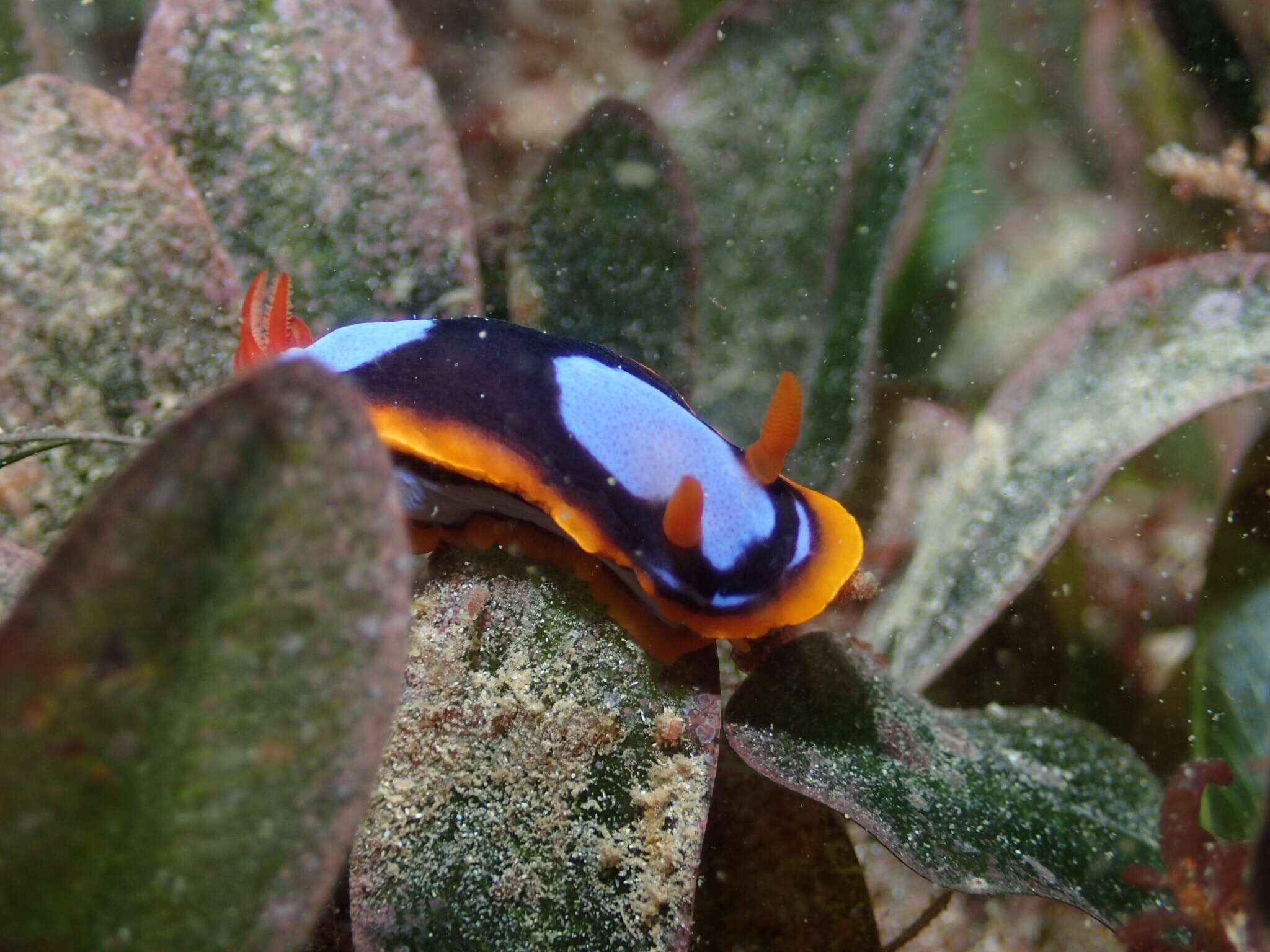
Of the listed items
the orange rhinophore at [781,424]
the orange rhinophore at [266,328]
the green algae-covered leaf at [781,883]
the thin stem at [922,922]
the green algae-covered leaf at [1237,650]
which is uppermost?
the orange rhinophore at [781,424]

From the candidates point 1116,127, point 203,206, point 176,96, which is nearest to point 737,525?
point 203,206

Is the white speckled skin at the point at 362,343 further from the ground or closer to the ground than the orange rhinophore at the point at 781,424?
closer to the ground

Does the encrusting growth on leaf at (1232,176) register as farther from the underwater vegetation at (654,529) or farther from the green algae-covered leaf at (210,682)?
the green algae-covered leaf at (210,682)

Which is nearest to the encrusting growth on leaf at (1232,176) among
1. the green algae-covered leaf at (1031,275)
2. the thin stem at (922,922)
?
the green algae-covered leaf at (1031,275)

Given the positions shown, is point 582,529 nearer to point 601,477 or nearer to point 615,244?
point 601,477

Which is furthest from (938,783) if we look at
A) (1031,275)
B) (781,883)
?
(1031,275)

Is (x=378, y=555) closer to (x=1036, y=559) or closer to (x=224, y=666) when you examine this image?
(x=224, y=666)

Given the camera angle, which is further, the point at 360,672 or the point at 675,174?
the point at 675,174

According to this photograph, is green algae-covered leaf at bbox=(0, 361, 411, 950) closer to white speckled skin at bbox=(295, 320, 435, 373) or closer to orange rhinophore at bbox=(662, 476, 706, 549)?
orange rhinophore at bbox=(662, 476, 706, 549)
